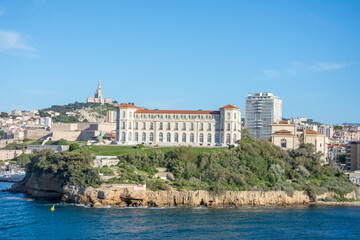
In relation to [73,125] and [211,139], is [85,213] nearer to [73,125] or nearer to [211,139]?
[211,139]

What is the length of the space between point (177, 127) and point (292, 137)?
60.0ft

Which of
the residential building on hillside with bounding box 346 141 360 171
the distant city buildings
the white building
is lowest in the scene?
the residential building on hillside with bounding box 346 141 360 171

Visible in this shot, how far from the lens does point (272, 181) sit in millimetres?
56281

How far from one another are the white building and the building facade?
152 ft

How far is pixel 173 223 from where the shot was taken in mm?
38750

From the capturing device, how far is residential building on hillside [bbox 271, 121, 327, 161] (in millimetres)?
72188

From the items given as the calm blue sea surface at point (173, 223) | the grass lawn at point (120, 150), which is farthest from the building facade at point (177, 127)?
the calm blue sea surface at point (173, 223)

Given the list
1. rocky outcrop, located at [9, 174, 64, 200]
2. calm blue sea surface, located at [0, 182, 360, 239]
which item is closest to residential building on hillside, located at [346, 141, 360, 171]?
calm blue sea surface, located at [0, 182, 360, 239]

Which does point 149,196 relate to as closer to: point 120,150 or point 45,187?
point 45,187

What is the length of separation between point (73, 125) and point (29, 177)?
183ft

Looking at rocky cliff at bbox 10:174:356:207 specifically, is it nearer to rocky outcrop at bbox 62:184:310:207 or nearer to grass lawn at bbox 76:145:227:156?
rocky outcrop at bbox 62:184:310:207

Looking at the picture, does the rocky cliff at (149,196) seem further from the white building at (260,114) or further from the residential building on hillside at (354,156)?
the white building at (260,114)

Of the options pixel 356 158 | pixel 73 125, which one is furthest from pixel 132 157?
pixel 73 125

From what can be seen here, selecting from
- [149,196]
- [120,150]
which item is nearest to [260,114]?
[120,150]
